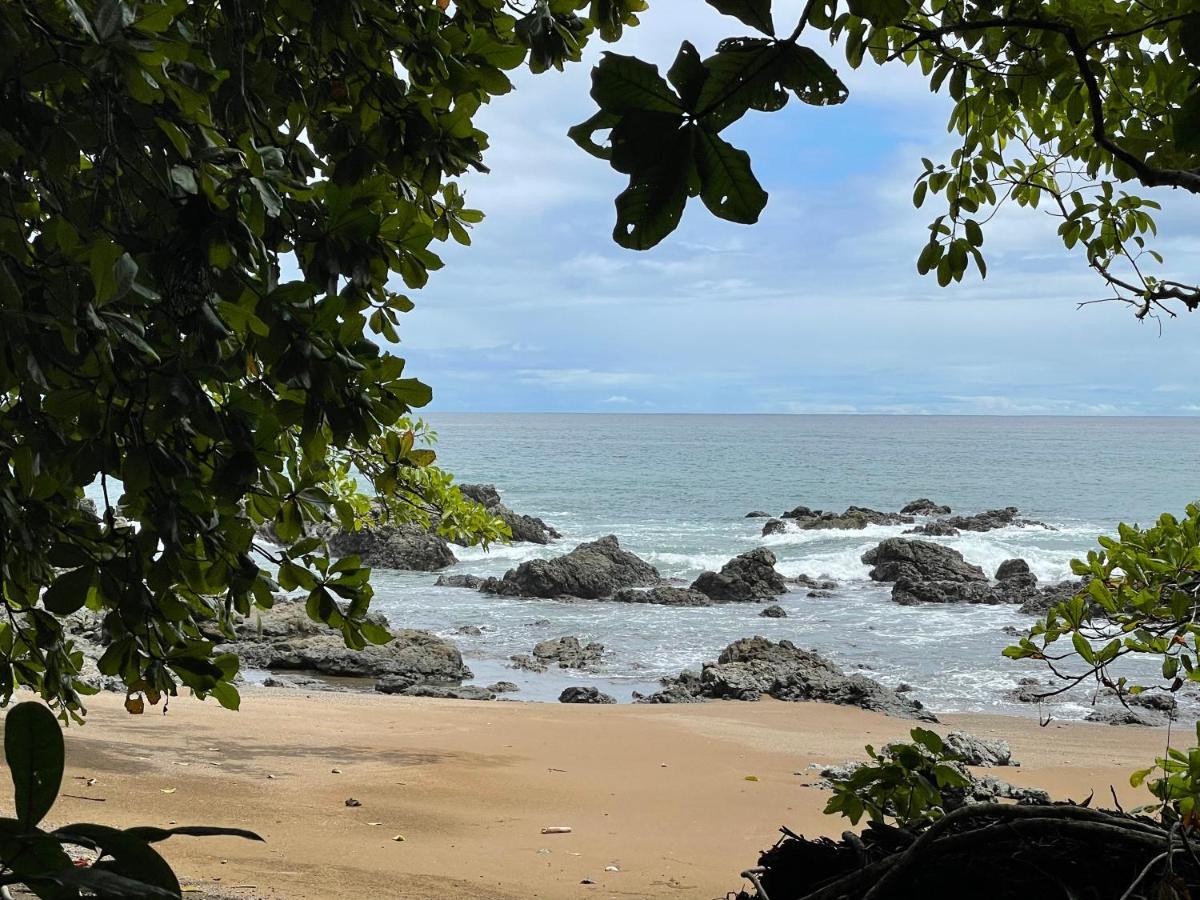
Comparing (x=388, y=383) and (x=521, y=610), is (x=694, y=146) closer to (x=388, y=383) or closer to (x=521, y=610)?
(x=388, y=383)

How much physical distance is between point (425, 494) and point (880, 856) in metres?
5.30

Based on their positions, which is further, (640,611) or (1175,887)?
(640,611)

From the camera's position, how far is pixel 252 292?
5.70 feet

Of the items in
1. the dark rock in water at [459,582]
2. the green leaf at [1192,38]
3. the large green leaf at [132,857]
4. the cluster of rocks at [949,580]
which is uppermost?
the green leaf at [1192,38]

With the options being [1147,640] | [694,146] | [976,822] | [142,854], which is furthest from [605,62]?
[1147,640]

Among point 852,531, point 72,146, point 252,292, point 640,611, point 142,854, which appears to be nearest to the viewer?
point 142,854

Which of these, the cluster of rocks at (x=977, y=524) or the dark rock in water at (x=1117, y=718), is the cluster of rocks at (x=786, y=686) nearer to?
the dark rock in water at (x=1117, y=718)

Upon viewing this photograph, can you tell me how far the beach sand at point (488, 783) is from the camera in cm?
526

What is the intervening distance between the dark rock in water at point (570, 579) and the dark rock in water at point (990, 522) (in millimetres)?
16097

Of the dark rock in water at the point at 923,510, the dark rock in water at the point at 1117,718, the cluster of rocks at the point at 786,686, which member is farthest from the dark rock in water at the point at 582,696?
the dark rock in water at the point at 923,510

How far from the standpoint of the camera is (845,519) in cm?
3722

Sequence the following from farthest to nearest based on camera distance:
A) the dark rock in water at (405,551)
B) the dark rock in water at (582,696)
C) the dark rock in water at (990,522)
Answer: the dark rock in water at (990,522), the dark rock in water at (405,551), the dark rock in water at (582,696)

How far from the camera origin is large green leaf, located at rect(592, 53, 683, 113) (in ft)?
2.65

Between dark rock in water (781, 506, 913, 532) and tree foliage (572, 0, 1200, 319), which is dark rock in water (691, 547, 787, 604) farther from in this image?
tree foliage (572, 0, 1200, 319)
